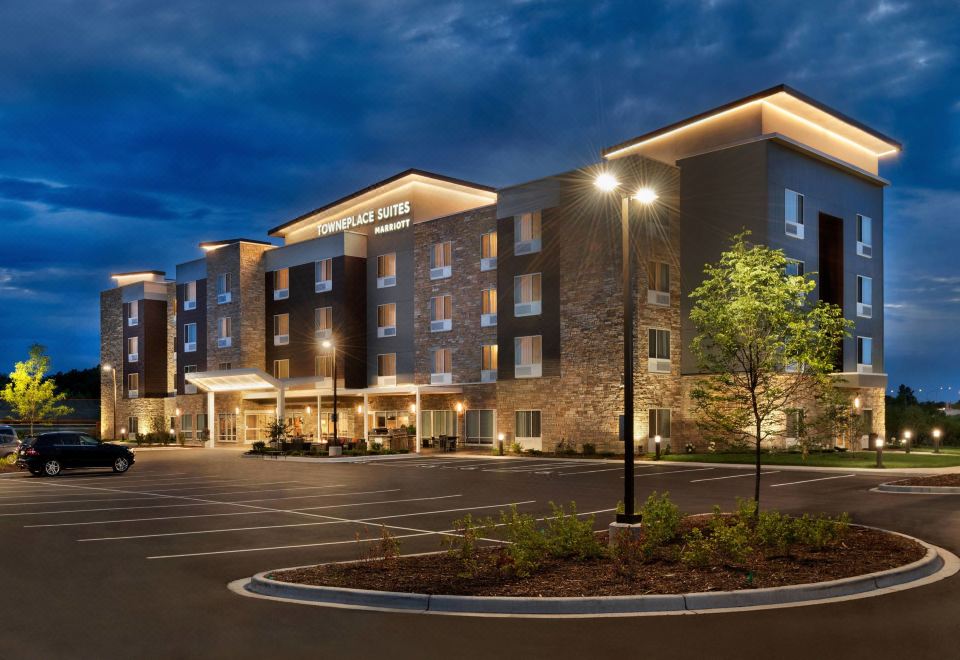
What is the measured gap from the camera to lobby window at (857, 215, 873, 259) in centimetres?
4344

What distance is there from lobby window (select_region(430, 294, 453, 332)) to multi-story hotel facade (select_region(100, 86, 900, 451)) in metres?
0.09

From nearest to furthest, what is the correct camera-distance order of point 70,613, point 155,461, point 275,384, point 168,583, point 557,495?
point 70,613
point 168,583
point 557,495
point 155,461
point 275,384

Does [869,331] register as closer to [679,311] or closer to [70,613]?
[679,311]

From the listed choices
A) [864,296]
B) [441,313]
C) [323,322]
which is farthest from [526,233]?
[864,296]

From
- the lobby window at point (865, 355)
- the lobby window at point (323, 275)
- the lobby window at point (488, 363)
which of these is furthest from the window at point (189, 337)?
the lobby window at point (865, 355)

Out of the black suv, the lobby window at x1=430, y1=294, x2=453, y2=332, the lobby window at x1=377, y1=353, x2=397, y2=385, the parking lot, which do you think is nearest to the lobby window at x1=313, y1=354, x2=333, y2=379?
the lobby window at x1=377, y1=353, x2=397, y2=385

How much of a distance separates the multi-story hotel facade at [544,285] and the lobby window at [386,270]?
0.12 meters

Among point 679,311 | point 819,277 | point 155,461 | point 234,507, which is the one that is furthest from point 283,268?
point 234,507

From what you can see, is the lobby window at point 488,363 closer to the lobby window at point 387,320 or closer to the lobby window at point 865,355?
the lobby window at point 387,320

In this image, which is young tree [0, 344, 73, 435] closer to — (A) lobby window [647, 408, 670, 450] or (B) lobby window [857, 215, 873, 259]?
(A) lobby window [647, 408, 670, 450]

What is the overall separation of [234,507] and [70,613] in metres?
11.0

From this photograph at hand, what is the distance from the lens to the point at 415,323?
50.7 meters

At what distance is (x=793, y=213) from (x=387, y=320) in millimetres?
25090

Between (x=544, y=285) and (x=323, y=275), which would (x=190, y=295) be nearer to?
(x=323, y=275)
